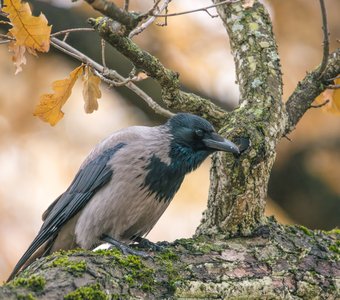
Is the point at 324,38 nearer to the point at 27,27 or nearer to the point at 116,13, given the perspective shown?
the point at 116,13

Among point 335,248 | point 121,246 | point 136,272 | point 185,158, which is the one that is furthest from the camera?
point 185,158

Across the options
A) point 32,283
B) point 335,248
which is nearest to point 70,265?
point 32,283

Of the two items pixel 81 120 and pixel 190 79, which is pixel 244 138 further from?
pixel 81 120

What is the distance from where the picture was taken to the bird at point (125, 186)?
18.6 ft

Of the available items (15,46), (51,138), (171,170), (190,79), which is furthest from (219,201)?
(51,138)

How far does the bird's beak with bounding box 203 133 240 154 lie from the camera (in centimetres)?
497

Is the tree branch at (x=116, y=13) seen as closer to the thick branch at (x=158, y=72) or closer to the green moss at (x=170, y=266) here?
the thick branch at (x=158, y=72)

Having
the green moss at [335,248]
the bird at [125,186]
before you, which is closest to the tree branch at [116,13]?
the bird at [125,186]

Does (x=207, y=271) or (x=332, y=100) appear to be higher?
(x=332, y=100)

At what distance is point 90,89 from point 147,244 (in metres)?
1.19

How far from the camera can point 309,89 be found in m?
5.83

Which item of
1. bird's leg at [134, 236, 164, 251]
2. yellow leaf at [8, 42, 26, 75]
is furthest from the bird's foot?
yellow leaf at [8, 42, 26, 75]

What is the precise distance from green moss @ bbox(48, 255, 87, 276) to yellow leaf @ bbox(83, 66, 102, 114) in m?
1.48

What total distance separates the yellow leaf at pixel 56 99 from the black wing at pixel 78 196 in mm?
942
